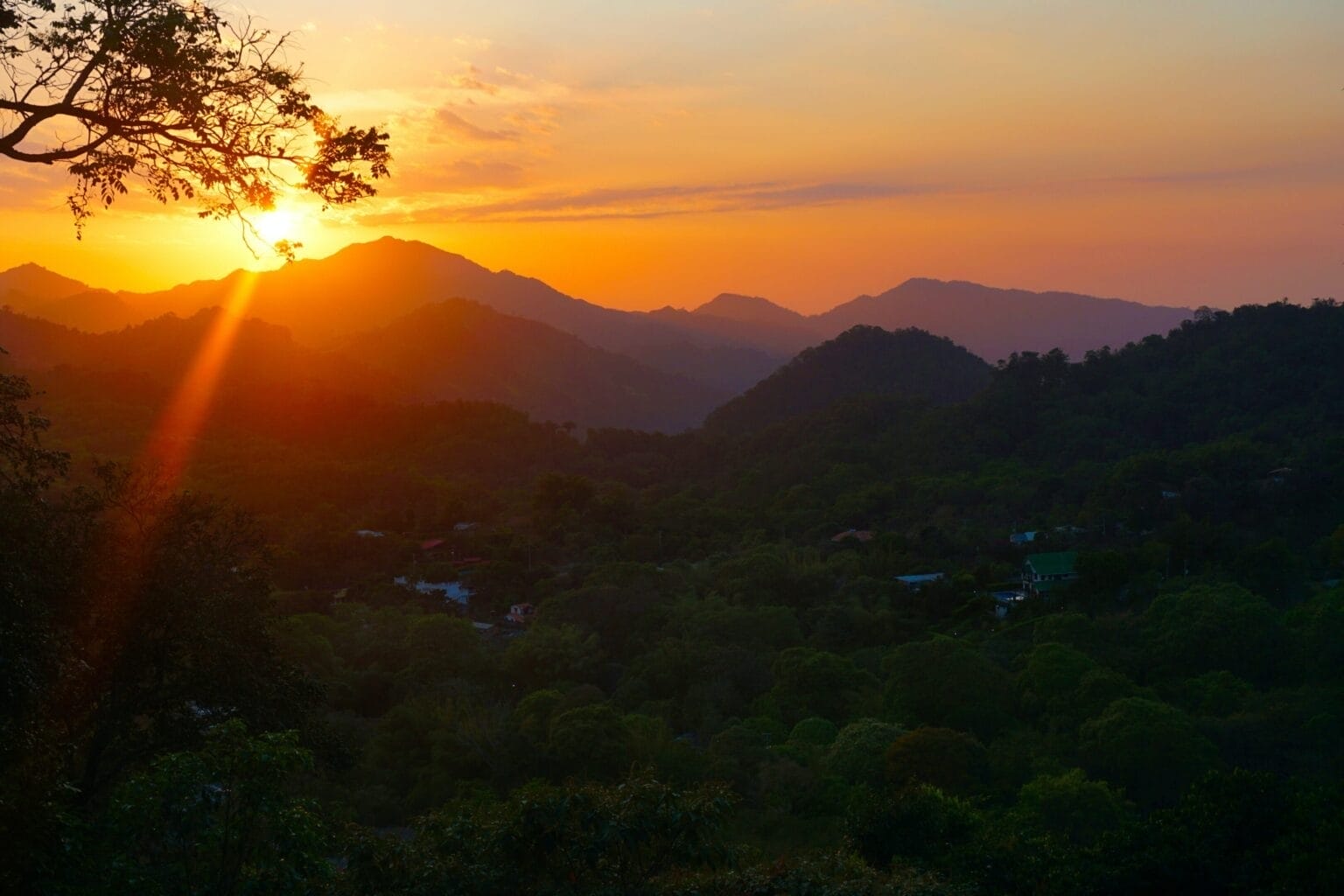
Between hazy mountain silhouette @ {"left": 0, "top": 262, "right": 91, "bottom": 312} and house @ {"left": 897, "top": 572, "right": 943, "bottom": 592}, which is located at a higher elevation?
hazy mountain silhouette @ {"left": 0, "top": 262, "right": 91, "bottom": 312}

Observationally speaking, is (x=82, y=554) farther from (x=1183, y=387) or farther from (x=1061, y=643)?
(x=1183, y=387)

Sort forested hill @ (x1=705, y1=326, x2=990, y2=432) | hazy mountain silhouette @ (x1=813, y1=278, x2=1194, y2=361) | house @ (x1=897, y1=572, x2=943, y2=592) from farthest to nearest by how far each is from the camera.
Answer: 1. hazy mountain silhouette @ (x1=813, y1=278, x2=1194, y2=361)
2. forested hill @ (x1=705, y1=326, x2=990, y2=432)
3. house @ (x1=897, y1=572, x2=943, y2=592)

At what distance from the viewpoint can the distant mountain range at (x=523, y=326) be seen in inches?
2913

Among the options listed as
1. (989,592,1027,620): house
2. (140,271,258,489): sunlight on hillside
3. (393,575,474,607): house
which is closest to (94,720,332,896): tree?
(989,592,1027,620): house

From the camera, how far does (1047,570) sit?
88.7 feet

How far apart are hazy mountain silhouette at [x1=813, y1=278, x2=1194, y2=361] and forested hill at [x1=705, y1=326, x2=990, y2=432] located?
176 feet

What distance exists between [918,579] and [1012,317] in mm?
105382

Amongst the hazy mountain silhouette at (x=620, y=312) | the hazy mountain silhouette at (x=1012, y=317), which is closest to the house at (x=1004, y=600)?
the hazy mountain silhouette at (x=620, y=312)

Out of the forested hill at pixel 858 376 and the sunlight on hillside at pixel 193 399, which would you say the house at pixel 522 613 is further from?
the forested hill at pixel 858 376

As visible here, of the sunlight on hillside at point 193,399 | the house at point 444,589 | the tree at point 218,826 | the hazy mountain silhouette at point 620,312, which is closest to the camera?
the tree at point 218,826

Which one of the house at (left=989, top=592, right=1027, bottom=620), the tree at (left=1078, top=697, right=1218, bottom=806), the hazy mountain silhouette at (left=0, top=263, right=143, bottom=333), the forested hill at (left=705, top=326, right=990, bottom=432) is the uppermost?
the hazy mountain silhouette at (left=0, top=263, right=143, bottom=333)

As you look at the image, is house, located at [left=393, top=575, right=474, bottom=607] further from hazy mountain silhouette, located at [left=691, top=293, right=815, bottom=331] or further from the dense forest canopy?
hazy mountain silhouette, located at [left=691, top=293, right=815, bottom=331]

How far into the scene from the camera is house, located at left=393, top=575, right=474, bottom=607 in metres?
26.6

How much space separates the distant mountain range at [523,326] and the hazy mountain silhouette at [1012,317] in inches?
8.6
